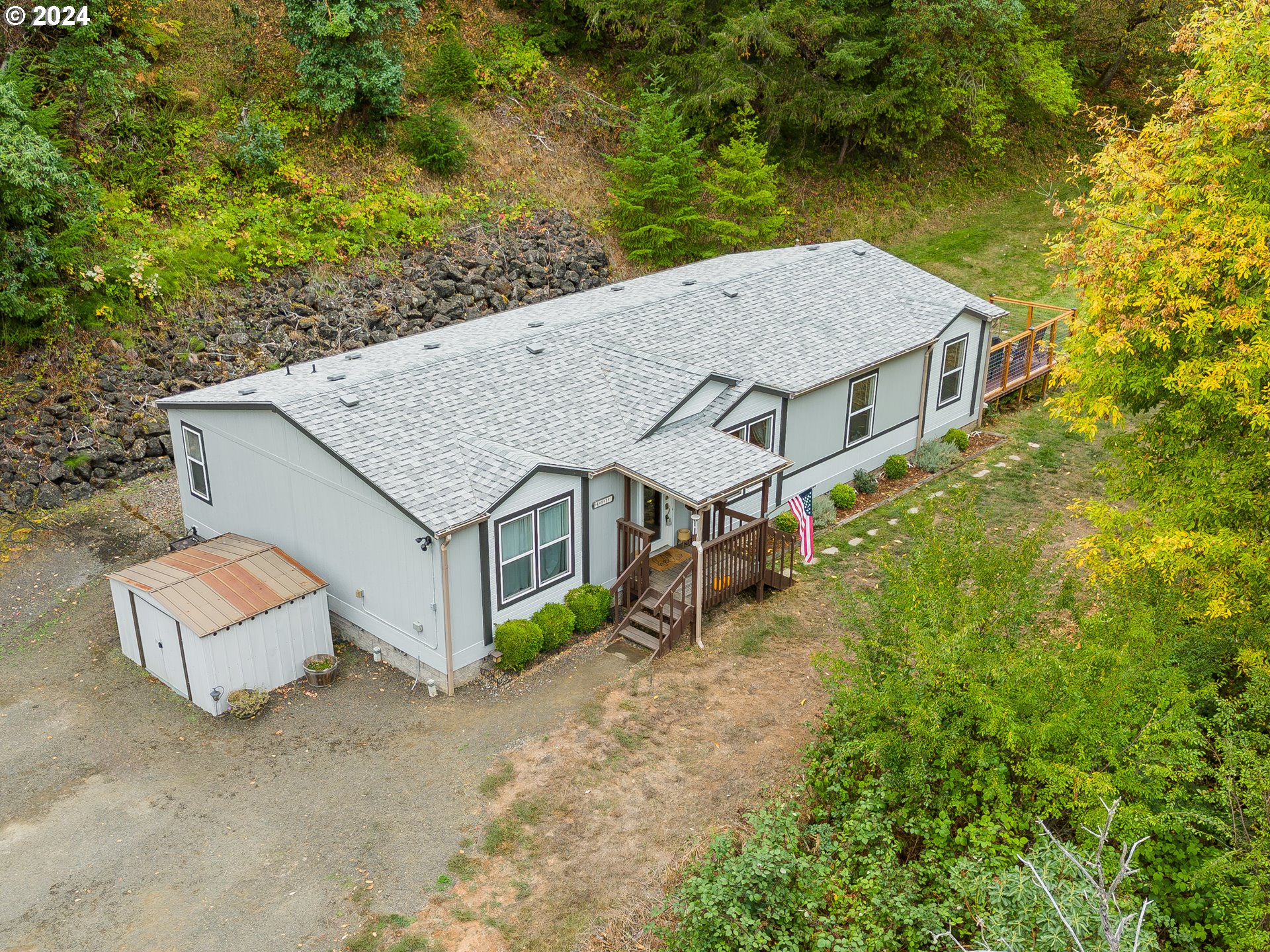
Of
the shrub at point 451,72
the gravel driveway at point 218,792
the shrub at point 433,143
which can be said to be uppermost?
the shrub at point 451,72

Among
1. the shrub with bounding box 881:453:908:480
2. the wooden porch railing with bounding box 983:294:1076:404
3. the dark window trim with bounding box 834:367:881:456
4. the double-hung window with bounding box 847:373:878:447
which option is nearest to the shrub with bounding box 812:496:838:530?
the dark window trim with bounding box 834:367:881:456

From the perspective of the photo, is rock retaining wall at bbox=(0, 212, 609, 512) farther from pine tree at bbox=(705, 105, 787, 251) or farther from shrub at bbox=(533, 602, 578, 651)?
shrub at bbox=(533, 602, 578, 651)

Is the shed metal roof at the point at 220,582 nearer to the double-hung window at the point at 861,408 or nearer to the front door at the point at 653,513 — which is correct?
the front door at the point at 653,513

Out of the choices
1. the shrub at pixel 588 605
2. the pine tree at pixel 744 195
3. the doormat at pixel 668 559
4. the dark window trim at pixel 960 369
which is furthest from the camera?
the pine tree at pixel 744 195

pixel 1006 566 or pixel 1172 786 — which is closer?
pixel 1172 786

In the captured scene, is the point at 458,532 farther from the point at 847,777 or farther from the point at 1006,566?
the point at 1006,566

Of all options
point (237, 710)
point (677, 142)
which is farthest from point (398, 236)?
point (237, 710)

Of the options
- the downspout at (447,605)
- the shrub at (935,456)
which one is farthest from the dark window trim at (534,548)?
the shrub at (935,456)
